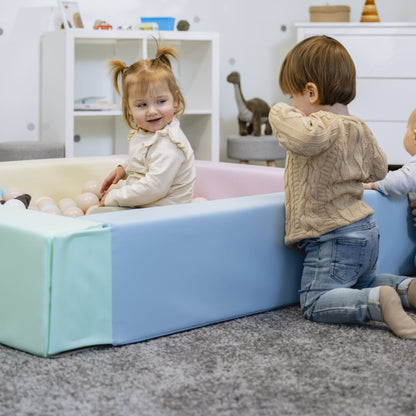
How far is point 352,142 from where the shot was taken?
1538mm

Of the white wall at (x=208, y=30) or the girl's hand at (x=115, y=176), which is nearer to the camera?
the girl's hand at (x=115, y=176)

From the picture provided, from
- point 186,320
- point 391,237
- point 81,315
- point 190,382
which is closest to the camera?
point 190,382

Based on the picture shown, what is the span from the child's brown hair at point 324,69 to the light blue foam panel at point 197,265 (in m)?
0.26

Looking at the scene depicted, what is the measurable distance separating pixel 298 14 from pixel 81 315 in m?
3.19

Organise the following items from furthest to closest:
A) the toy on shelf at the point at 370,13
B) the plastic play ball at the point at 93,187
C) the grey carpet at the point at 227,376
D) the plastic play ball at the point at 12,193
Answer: the toy on shelf at the point at 370,13, the plastic play ball at the point at 93,187, the plastic play ball at the point at 12,193, the grey carpet at the point at 227,376

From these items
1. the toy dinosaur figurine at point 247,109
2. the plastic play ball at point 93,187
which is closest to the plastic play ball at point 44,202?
the plastic play ball at point 93,187

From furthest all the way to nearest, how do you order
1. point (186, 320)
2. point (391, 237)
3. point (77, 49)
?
1. point (77, 49)
2. point (391, 237)
3. point (186, 320)

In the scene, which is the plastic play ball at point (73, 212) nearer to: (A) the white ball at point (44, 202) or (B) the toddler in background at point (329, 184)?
(A) the white ball at point (44, 202)

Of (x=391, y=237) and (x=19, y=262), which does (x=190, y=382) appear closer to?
(x=19, y=262)

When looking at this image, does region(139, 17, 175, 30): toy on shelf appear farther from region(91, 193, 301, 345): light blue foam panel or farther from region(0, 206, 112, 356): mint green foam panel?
region(0, 206, 112, 356): mint green foam panel

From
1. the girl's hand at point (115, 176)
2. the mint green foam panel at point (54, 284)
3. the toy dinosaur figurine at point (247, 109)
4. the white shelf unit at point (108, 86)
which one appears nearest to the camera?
the mint green foam panel at point (54, 284)

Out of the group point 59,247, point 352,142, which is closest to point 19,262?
point 59,247

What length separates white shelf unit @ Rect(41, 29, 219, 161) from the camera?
3391mm

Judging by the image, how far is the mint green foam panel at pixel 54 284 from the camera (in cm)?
126
